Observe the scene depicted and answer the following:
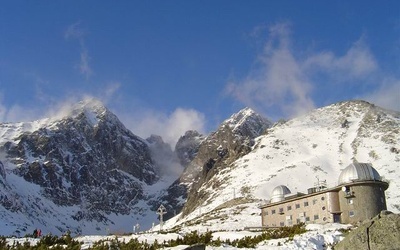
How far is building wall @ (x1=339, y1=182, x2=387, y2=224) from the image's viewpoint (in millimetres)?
64312

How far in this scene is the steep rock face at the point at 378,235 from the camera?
64.0 ft

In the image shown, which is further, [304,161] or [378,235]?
[304,161]

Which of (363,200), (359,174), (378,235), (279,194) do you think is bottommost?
(378,235)

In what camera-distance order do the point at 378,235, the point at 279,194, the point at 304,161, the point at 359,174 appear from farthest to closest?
1. the point at 304,161
2. the point at 279,194
3. the point at 359,174
4. the point at 378,235

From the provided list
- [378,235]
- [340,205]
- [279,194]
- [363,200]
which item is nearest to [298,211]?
[340,205]

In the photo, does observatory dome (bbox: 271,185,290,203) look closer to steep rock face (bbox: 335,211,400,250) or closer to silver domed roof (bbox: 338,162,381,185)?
silver domed roof (bbox: 338,162,381,185)

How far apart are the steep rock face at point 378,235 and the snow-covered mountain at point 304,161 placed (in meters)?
81.7

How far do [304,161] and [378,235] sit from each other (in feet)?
469

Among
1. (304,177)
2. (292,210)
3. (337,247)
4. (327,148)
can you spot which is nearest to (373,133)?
(327,148)

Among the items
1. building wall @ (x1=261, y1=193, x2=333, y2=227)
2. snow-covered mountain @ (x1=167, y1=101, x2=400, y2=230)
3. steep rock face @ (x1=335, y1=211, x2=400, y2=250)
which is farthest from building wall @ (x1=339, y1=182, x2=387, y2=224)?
steep rock face @ (x1=335, y1=211, x2=400, y2=250)

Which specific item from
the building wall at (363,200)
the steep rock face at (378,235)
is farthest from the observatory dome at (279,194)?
the steep rock face at (378,235)

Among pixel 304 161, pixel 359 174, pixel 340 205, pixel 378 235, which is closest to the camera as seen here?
pixel 378 235

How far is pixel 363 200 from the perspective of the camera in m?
64.7

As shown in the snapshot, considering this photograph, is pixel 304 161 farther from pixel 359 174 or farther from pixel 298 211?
pixel 359 174
